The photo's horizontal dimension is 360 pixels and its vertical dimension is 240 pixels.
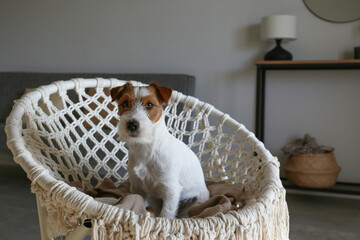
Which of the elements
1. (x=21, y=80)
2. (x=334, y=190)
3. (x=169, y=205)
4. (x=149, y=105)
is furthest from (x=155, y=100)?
(x=21, y=80)

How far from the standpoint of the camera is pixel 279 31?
9.45 feet

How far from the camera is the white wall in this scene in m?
3.06

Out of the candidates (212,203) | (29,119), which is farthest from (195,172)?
(29,119)

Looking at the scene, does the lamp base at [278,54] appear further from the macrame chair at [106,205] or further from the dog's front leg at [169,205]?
the dog's front leg at [169,205]

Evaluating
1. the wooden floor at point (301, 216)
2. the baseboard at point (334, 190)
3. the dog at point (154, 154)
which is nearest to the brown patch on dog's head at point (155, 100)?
A: the dog at point (154, 154)

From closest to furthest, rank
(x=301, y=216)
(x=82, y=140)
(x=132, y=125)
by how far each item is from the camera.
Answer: (x=132, y=125) → (x=82, y=140) → (x=301, y=216)

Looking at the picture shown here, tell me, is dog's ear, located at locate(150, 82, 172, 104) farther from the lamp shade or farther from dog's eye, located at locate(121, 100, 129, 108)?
the lamp shade

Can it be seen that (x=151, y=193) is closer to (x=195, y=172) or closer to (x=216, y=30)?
(x=195, y=172)

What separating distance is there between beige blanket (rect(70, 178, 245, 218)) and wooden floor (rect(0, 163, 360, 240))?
1008 millimetres

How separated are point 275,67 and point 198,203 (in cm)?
191

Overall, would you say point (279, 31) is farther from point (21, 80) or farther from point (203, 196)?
point (21, 80)

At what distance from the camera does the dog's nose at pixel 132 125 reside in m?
1.04

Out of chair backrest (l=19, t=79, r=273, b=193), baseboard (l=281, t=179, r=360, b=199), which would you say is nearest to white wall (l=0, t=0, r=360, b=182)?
baseboard (l=281, t=179, r=360, b=199)

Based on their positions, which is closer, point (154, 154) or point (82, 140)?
point (154, 154)
